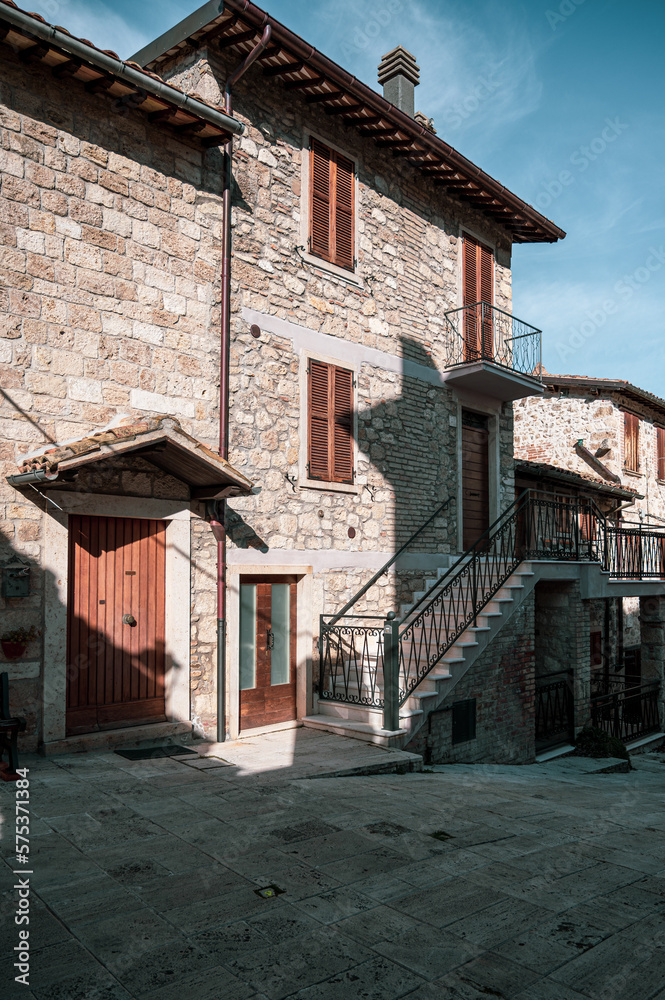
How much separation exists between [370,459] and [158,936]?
6946mm

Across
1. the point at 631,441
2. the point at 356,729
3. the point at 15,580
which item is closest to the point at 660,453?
the point at 631,441

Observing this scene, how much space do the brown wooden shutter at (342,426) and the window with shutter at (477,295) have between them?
9.50 feet

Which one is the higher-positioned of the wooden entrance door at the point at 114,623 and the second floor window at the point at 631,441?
the second floor window at the point at 631,441

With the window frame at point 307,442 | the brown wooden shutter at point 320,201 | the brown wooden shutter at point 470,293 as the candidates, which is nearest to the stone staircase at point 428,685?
the window frame at point 307,442

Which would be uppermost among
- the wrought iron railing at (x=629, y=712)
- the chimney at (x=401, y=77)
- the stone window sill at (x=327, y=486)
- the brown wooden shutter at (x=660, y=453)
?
the chimney at (x=401, y=77)

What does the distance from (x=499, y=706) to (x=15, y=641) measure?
237 inches

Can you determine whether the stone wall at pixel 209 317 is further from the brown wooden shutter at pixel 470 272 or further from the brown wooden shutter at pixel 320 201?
the brown wooden shutter at pixel 470 272

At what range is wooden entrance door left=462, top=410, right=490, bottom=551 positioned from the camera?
11.5 metres

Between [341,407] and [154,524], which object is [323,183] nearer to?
[341,407]

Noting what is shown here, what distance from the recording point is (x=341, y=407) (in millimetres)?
9289

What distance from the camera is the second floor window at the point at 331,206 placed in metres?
9.15

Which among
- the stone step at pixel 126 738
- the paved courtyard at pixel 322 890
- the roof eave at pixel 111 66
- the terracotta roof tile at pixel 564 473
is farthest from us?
the terracotta roof tile at pixel 564 473

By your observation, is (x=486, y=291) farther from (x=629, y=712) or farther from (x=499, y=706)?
(x=629, y=712)

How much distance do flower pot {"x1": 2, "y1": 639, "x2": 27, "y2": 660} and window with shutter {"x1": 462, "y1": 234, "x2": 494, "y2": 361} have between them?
7.92 m
